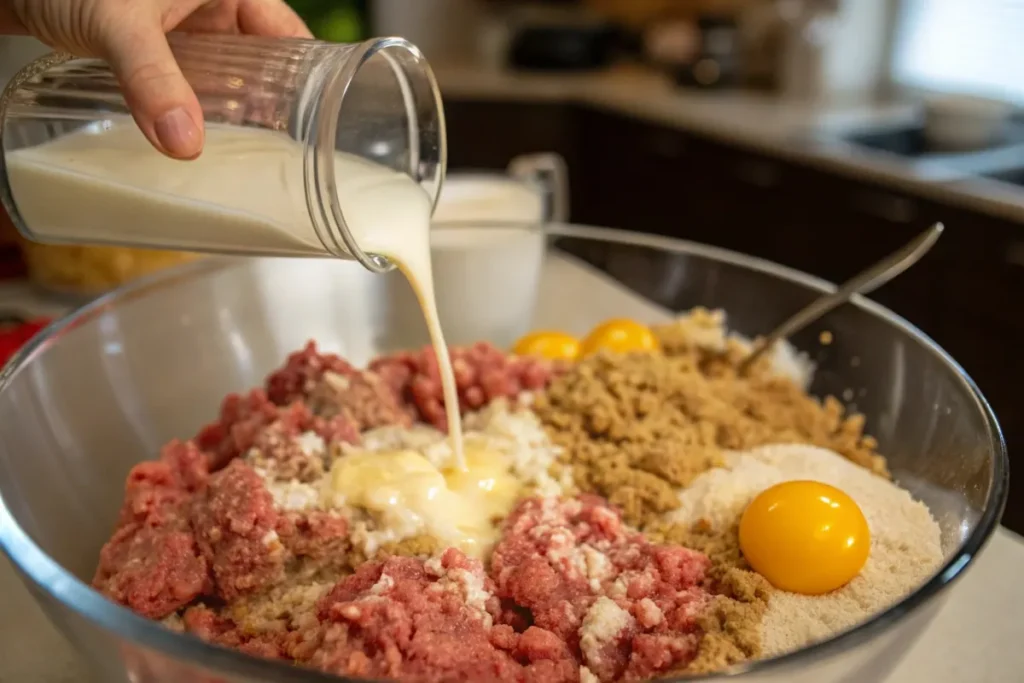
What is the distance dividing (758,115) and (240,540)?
281 centimetres

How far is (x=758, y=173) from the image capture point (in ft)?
9.97

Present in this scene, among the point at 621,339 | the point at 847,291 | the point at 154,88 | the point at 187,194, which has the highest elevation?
the point at 154,88

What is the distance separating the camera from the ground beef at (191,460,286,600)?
3.22 feet

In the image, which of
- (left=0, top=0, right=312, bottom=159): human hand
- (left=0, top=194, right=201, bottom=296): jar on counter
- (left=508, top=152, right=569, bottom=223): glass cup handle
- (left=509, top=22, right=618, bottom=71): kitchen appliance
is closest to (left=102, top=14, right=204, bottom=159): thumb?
(left=0, top=0, right=312, bottom=159): human hand

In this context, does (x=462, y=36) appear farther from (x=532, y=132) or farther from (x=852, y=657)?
(x=852, y=657)

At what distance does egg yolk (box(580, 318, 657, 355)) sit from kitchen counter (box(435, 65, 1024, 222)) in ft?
4.57

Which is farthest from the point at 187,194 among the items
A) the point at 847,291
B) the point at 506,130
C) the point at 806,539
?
the point at 506,130

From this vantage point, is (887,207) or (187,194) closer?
(187,194)

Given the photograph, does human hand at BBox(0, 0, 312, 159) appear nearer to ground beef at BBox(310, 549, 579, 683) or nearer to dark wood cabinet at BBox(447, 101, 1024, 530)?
ground beef at BBox(310, 549, 579, 683)

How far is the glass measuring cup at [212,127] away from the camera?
0.93 m

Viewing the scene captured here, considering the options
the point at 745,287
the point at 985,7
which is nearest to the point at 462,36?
the point at 985,7

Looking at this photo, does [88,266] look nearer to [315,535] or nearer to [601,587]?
[315,535]

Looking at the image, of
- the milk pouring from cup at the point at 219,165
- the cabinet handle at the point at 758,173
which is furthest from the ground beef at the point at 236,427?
the cabinet handle at the point at 758,173

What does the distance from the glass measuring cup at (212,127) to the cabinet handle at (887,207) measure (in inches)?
76.6
